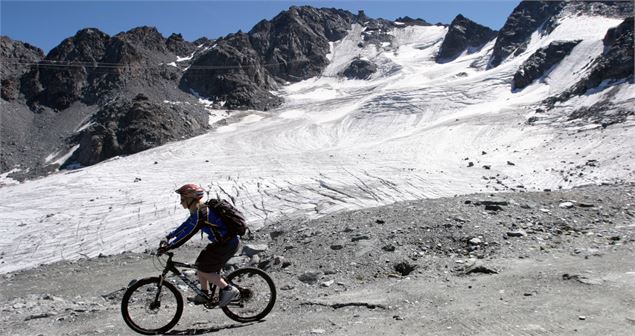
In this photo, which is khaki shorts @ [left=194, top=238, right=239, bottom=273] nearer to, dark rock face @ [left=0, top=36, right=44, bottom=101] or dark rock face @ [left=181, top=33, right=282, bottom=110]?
dark rock face @ [left=181, top=33, right=282, bottom=110]

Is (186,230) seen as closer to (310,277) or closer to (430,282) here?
(310,277)

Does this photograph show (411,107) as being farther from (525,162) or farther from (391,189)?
(391,189)

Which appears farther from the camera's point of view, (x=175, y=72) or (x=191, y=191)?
(x=175, y=72)

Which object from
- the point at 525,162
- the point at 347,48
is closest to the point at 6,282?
the point at 525,162

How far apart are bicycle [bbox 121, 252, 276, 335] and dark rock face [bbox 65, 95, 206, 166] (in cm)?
4513

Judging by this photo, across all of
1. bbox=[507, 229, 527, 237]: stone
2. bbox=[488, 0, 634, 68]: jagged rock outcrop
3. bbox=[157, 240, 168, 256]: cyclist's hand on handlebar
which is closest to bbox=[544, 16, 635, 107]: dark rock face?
bbox=[488, 0, 634, 68]: jagged rock outcrop

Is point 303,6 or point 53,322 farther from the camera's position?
point 303,6

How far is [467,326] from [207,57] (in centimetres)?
8198

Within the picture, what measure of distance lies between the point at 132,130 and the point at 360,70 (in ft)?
179

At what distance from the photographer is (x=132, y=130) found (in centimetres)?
5156

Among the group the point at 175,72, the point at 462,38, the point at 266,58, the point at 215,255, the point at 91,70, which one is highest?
the point at 266,58

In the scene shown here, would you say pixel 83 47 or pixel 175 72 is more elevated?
pixel 83 47

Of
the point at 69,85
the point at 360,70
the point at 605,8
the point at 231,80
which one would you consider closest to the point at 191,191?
the point at 231,80

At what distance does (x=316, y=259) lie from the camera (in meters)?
11.0
